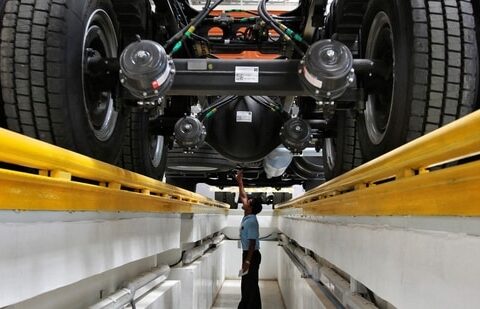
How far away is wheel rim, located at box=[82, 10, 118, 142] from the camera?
2178 mm

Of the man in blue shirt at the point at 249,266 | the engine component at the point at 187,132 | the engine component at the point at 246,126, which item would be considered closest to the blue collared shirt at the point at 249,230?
the man in blue shirt at the point at 249,266

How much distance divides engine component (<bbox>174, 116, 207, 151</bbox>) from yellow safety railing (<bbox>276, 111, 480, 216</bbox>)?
1.94m

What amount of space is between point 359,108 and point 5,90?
1.47 m

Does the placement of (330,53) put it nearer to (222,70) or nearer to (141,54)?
(222,70)

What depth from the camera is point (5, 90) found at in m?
1.88

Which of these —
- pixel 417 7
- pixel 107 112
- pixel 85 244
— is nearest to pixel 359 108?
pixel 417 7

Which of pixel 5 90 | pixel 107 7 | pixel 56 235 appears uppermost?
pixel 107 7

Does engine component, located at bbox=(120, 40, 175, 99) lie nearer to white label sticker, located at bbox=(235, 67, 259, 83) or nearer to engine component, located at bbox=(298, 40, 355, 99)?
white label sticker, located at bbox=(235, 67, 259, 83)

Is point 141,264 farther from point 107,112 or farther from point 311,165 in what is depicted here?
point 311,165

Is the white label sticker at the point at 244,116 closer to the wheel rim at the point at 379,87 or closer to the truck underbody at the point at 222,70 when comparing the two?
the truck underbody at the point at 222,70

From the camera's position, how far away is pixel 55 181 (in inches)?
42.8

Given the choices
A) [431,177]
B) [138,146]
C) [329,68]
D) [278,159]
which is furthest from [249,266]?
[431,177]

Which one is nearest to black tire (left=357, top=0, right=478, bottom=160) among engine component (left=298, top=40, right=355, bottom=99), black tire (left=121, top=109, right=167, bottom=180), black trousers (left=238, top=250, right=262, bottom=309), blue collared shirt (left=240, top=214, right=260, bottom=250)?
engine component (left=298, top=40, right=355, bottom=99)

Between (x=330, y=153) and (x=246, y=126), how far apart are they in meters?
0.69
